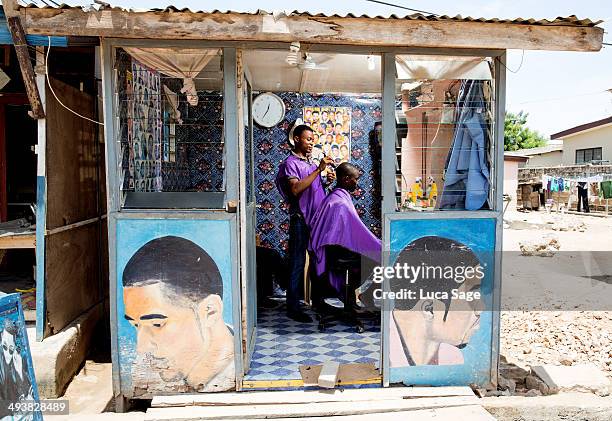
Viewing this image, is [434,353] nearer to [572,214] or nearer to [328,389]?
[328,389]

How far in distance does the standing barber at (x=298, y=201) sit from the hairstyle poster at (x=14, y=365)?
9.14 ft

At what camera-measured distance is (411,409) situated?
3660 mm

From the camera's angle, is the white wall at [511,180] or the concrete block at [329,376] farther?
the white wall at [511,180]

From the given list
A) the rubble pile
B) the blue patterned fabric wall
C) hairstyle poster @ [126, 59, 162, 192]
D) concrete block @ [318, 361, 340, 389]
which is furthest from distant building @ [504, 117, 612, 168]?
concrete block @ [318, 361, 340, 389]

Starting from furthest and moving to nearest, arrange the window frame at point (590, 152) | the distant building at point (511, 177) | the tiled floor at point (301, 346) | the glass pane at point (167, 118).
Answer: the window frame at point (590, 152) → the distant building at point (511, 177) → the tiled floor at point (301, 346) → the glass pane at point (167, 118)

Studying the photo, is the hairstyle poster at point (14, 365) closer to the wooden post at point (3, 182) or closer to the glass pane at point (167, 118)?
the glass pane at point (167, 118)

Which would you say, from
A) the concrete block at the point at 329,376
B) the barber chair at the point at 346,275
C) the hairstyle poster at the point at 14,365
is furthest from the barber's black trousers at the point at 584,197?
the hairstyle poster at the point at 14,365

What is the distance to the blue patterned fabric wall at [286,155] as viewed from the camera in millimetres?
6289

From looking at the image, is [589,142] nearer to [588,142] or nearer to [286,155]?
[588,142]

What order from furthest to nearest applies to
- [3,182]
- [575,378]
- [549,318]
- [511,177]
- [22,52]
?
1. [511,177]
2. [549,318]
3. [3,182]
4. [575,378]
5. [22,52]

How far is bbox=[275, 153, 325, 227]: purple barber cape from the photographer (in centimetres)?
509

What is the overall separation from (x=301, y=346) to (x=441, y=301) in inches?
51.9

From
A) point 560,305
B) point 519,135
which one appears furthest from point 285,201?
point 519,135

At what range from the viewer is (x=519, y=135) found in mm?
45625
